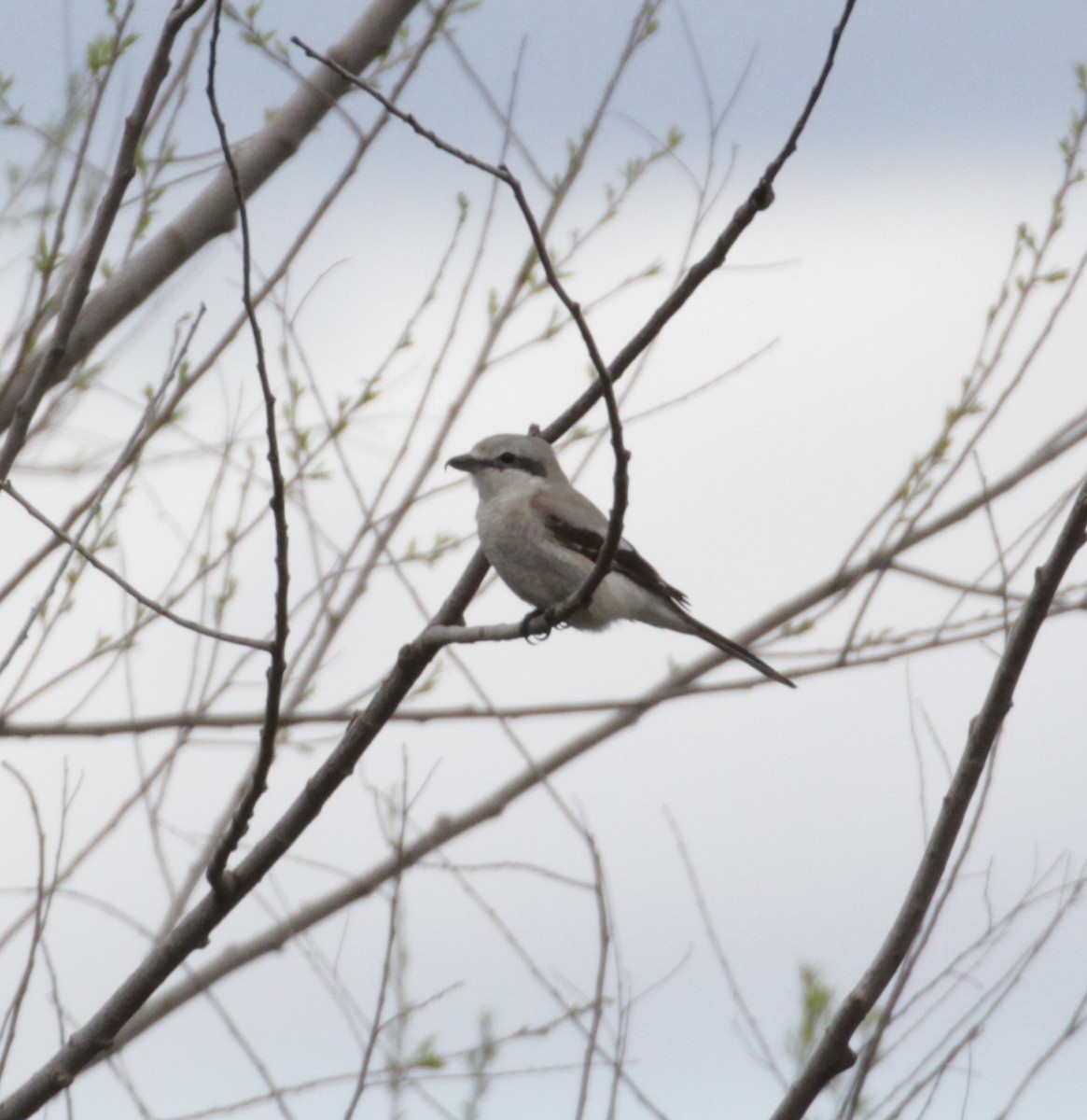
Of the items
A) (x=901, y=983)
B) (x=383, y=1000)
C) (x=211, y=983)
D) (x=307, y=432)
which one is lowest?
(x=901, y=983)

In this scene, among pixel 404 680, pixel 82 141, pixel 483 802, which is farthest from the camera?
pixel 483 802

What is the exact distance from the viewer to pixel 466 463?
6207 millimetres

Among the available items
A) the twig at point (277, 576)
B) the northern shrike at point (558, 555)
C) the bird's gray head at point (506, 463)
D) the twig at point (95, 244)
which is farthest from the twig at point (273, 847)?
the bird's gray head at point (506, 463)

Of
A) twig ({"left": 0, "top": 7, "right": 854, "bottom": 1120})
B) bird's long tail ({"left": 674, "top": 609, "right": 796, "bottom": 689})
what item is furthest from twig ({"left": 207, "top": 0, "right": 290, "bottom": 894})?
bird's long tail ({"left": 674, "top": 609, "right": 796, "bottom": 689})

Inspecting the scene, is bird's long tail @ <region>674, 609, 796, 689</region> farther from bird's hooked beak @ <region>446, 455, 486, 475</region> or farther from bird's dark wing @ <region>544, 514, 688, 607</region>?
bird's hooked beak @ <region>446, 455, 486, 475</region>

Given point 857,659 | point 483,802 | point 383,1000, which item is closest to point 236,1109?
point 383,1000

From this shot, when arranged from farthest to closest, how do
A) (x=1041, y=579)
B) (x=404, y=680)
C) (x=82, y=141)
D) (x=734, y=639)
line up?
(x=734, y=639)
(x=82, y=141)
(x=404, y=680)
(x=1041, y=579)

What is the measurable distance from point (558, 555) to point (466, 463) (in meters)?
0.77

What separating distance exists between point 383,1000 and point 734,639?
5.93 feet

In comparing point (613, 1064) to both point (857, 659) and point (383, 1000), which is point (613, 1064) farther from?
point (857, 659)

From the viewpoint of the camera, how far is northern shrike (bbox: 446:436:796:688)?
5.62 m

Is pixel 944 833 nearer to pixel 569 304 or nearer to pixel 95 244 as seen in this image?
pixel 569 304

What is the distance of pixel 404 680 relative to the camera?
3727 mm

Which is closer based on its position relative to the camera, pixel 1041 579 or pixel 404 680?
pixel 1041 579
